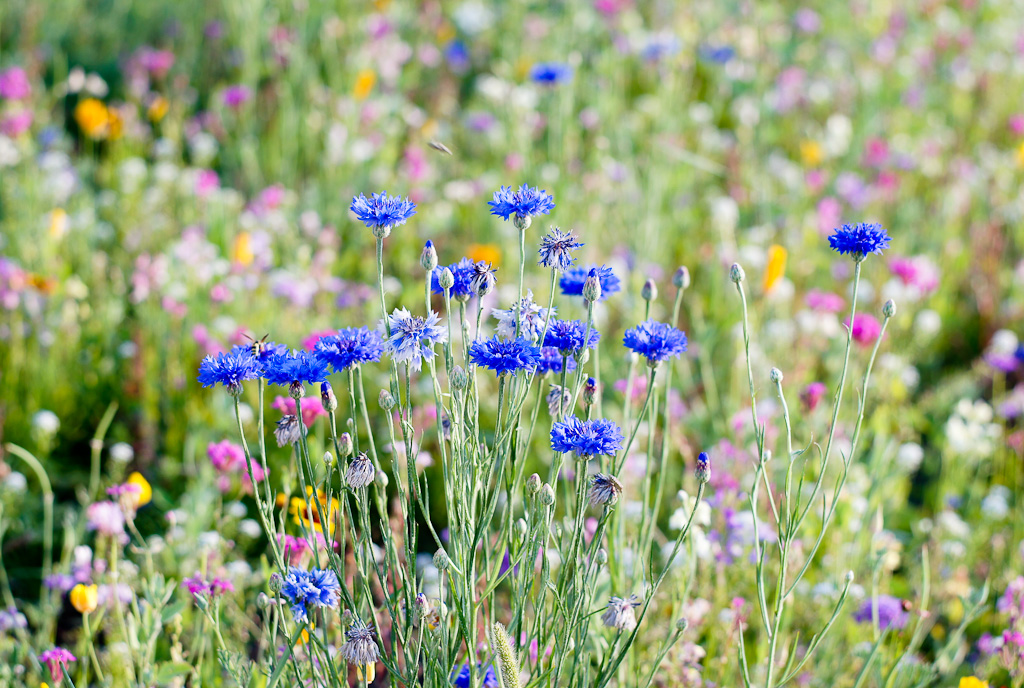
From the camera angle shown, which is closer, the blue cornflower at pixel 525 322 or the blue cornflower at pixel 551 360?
the blue cornflower at pixel 525 322

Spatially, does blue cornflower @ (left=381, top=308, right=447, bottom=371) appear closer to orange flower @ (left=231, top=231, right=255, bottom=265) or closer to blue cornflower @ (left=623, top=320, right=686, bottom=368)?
blue cornflower @ (left=623, top=320, right=686, bottom=368)

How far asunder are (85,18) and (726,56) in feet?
11.7

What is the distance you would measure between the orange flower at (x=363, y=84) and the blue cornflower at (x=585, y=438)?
3.16m

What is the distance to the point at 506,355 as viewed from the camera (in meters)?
1.30

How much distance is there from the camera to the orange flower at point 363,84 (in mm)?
4168

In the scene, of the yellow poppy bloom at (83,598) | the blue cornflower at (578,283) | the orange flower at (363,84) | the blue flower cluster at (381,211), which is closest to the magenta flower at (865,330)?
the blue cornflower at (578,283)

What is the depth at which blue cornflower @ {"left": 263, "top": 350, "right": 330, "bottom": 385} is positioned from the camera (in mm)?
1330

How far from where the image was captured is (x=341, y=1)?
17.0 ft

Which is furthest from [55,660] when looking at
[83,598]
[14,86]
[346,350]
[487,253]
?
[14,86]

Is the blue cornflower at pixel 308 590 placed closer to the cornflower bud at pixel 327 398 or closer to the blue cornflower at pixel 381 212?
the cornflower bud at pixel 327 398

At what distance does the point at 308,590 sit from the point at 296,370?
1.05 feet

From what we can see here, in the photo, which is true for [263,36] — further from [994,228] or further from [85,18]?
[994,228]

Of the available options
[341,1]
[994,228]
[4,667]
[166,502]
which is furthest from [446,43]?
[4,667]

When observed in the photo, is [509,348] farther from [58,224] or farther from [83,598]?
[58,224]
